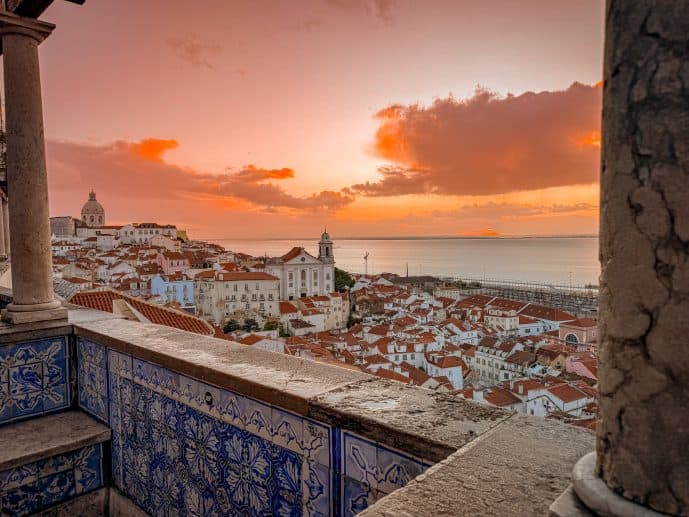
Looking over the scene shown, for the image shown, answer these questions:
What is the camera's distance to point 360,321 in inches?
1930

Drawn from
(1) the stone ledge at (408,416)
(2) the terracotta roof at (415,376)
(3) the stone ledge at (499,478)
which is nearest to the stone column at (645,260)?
(3) the stone ledge at (499,478)

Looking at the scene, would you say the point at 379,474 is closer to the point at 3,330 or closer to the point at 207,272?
the point at 3,330

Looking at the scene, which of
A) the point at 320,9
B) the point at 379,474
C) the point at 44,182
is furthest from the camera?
the point at 320,9

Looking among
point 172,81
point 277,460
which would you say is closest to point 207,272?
point 172,81

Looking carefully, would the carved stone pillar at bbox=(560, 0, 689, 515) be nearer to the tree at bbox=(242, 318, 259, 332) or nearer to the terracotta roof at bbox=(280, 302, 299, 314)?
the tree at bbox=(242, 318, 259, 332)

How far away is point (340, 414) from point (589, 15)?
1719 mm

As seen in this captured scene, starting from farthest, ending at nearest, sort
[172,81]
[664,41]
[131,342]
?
[172,81] < [131,342] < [664,41]

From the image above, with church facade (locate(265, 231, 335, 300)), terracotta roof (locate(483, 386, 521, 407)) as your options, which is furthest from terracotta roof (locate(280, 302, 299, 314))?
terracotta roof (locate(483, 386, 521, 407))

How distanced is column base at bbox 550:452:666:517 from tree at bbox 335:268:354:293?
6327 cm

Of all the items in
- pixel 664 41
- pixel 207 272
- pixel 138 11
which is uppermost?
pixel 138 11

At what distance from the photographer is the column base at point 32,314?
311 cm

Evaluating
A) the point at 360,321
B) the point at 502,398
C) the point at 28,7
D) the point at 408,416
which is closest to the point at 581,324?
the point at 502,398

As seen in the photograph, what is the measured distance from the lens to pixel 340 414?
158 cm

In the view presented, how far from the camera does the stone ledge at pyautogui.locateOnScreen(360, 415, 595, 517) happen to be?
1.04 metres
